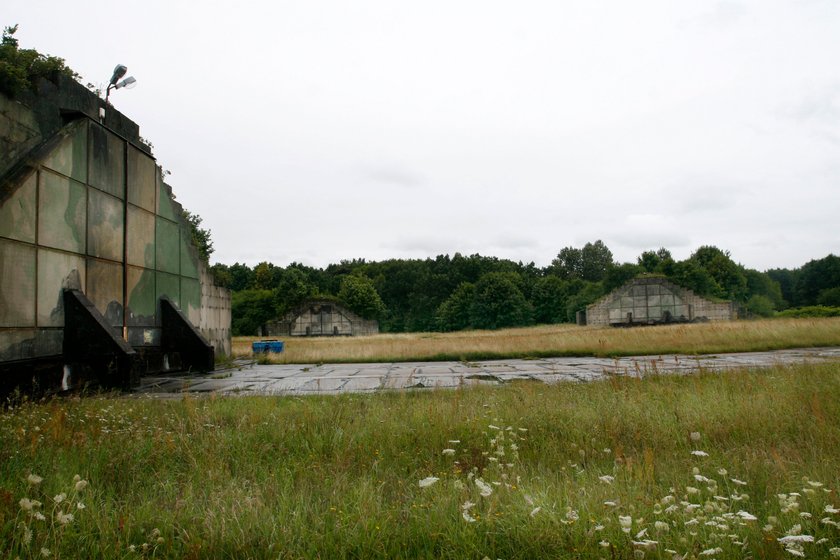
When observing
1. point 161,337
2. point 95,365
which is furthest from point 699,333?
point 95,365

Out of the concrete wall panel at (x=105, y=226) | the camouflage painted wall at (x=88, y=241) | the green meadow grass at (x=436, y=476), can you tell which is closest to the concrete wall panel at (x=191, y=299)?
the camouflage painted wall at (x=88, y=241)

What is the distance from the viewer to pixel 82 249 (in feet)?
33.0

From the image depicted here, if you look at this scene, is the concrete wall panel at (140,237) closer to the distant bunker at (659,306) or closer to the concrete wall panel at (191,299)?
the concrete wall panel at (191,299)

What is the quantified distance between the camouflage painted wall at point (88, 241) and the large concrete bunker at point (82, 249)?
22 mm

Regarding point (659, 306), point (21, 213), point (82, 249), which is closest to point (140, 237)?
point (82, 249)

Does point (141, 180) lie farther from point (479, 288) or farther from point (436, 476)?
point (479, 288)

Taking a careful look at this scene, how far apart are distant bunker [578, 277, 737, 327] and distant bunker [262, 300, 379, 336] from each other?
34835 millimetres

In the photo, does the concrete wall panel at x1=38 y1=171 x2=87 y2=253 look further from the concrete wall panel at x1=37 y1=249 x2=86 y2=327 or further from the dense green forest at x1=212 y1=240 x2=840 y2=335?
the dense green forest at x1=212 y1=240 x2=840 y2=335

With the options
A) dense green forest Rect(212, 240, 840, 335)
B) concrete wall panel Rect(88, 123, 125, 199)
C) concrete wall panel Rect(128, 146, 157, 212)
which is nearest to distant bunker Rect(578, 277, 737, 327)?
dense green forest Rect(212, 240, 840, 335)

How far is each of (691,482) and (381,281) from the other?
114772 millimetres

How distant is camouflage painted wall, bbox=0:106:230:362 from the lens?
837 centimetres

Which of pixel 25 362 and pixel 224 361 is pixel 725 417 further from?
Result: pixel 224 361

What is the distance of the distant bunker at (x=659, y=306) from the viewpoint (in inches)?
2483

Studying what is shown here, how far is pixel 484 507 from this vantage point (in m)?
3.22
